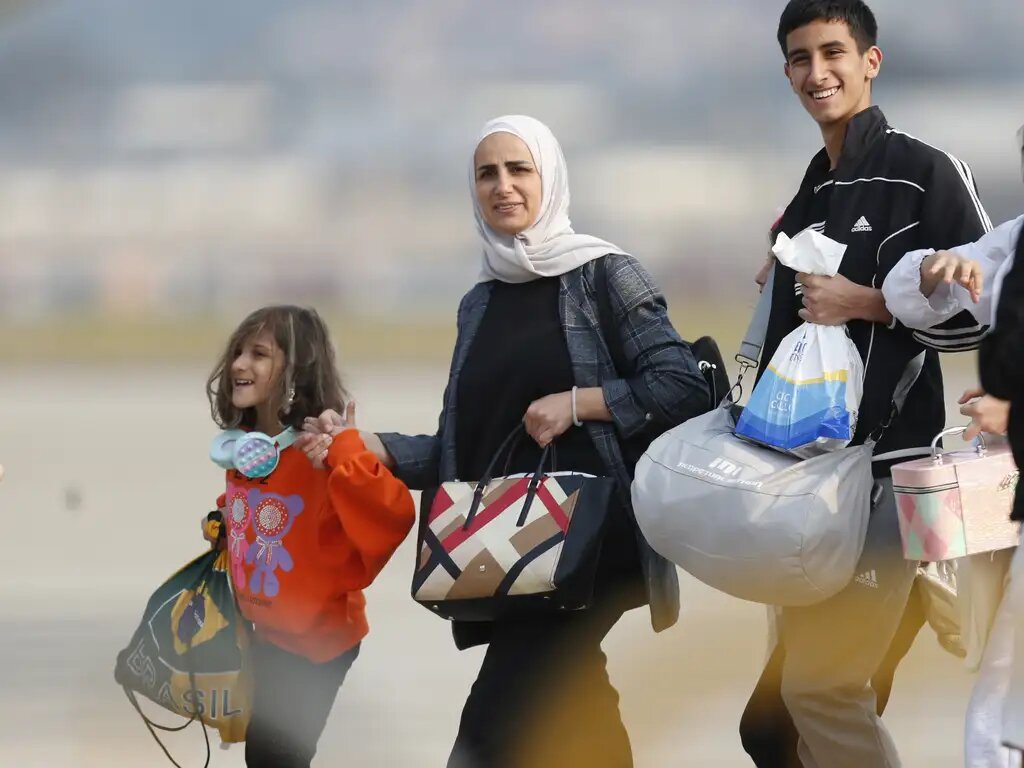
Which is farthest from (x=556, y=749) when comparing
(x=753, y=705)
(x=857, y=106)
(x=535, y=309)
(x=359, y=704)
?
(x=359, y=704)

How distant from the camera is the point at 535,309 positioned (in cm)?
319

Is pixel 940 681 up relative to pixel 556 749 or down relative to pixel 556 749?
down

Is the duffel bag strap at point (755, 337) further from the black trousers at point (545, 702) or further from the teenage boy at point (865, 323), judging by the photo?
the black trousers at point (545, 702)

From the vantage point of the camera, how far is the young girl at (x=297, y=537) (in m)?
3.20

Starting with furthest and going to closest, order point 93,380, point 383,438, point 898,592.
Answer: point 93,380 → point 383,438 → point 898,592

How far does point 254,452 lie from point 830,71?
54.3 inches

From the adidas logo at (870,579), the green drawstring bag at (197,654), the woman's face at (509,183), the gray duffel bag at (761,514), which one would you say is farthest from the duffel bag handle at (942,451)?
the green drawstring bag at (197,654)

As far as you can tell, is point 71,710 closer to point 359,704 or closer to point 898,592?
point 359,704

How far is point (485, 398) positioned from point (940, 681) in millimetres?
1996

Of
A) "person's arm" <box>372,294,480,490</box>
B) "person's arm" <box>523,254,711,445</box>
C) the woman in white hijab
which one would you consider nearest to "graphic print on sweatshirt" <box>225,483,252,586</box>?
"person's arm" <box>372,294,480,490</box>

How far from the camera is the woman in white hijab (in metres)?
3.01

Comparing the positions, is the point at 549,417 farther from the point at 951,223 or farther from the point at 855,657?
A: the point at 951,223

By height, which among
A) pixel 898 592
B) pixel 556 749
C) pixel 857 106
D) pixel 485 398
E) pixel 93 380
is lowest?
pixel 93 380

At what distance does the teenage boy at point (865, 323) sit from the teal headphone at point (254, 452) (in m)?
1.11
